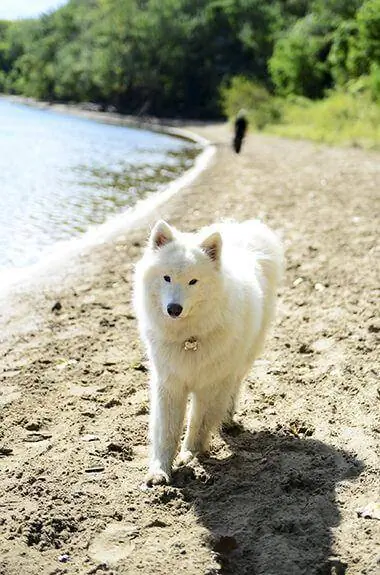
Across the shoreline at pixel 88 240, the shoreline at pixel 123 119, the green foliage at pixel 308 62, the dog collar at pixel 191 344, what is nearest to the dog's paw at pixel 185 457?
the dog collar at pixel 191 344

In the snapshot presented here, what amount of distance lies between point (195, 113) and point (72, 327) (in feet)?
249

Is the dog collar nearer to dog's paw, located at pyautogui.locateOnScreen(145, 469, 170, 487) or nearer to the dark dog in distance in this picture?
dog's paw, located at pyautogui.locateOnScreen(145, 469, 170, 487)

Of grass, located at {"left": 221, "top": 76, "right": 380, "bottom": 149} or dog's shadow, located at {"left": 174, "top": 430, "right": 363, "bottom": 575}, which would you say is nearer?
dog's shadow, located at {"left": 174, "top": 430, "right": 363, "bottom": 575}

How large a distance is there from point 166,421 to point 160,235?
125cm

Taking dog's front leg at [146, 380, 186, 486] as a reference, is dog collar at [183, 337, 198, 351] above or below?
above

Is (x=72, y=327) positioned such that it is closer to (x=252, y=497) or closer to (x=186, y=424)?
(x=186, y=424)

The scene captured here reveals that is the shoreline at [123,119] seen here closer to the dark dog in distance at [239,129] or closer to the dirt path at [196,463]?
the dark dog in distance at [239,129]

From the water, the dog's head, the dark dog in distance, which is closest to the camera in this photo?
the dog's head

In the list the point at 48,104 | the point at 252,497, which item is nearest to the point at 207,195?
the point at 252,497

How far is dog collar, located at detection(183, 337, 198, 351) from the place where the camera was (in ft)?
15.5

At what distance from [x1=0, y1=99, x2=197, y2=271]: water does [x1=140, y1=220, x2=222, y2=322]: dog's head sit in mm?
7121

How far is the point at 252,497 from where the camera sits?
14.0ft

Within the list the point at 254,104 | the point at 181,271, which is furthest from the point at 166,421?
the point at 254,104

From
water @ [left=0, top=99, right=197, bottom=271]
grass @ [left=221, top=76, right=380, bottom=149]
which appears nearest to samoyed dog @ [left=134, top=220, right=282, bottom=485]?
water @ [left=0, top=99, right=197, bottom=271]
